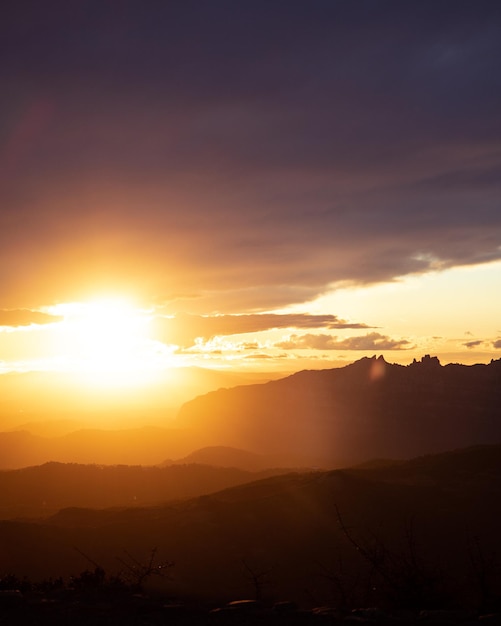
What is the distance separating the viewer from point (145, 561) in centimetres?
3541

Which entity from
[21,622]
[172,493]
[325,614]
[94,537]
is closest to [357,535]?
[94,537]

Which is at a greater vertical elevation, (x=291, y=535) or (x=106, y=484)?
(x=291, y=535)

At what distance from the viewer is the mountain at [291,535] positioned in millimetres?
31266

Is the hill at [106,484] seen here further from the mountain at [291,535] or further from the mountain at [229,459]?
the mountain at [229,459]

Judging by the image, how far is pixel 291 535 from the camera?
1594 inches

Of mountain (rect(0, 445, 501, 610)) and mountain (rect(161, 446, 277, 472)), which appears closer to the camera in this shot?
mountain (rect(0, 445, 501, 610))

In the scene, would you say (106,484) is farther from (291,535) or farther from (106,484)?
(291,535)

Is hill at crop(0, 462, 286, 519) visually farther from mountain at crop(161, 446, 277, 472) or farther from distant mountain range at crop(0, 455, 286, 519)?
mountain at crop(161, 446, 277, 472)

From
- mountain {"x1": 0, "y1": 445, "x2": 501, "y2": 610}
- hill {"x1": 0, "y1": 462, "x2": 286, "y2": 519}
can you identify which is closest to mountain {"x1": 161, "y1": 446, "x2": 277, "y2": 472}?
hill {"x1": 0, "y1": 462, "x2": 286, "y2": 519}

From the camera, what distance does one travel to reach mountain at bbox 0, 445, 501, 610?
31.3 m

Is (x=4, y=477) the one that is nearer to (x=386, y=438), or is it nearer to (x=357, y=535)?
(x=357, y=535)

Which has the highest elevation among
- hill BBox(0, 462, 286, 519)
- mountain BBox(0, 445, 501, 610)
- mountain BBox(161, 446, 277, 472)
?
mountain BBox(0, 445, 501, 610)

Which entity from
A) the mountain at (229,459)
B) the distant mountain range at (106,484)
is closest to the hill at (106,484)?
the distant mountain range at (106,484)

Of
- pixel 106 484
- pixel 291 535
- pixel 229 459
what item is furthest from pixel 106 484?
pixel 229 459
